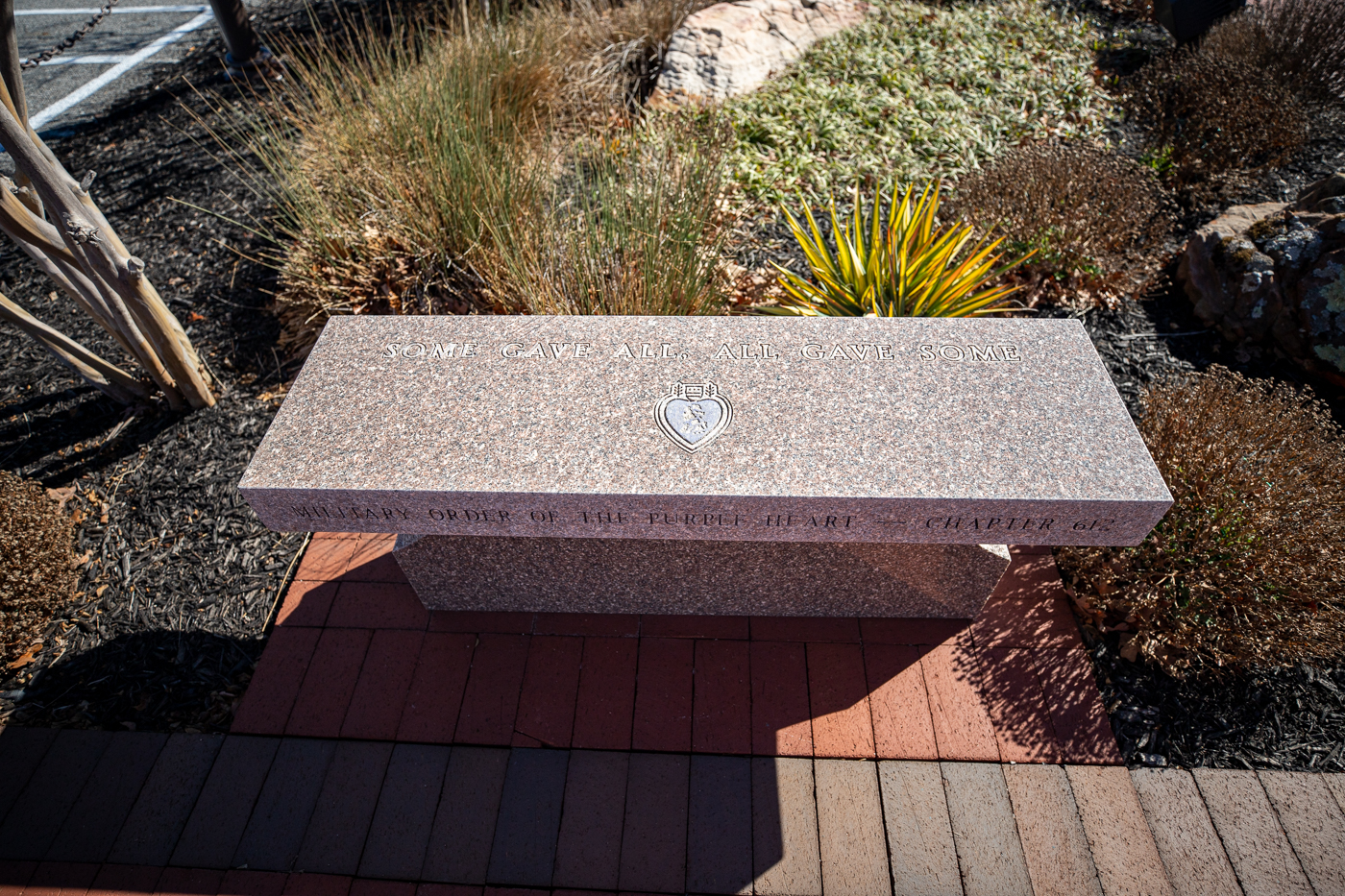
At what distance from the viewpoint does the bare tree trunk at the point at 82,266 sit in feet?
8.73

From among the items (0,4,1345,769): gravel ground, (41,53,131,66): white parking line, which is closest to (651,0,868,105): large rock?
(0,4,1345,769): gravel ground

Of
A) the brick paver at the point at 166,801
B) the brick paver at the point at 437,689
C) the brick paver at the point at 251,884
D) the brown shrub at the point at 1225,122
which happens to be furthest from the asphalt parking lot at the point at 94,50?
the brown shrub at the point at 1225,122

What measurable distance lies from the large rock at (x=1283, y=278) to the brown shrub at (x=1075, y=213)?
30cm

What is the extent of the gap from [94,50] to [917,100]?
25.8 feet

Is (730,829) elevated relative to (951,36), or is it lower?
lower

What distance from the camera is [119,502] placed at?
10.4ft

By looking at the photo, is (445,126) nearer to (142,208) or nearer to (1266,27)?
(142,208)

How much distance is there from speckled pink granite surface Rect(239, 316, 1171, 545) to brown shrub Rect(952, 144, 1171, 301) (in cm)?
170

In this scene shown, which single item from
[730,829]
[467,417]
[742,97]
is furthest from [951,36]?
[730,829]

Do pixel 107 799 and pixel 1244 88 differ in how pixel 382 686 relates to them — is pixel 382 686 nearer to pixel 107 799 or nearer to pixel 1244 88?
pixel 107 799

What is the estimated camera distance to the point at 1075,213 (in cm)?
379

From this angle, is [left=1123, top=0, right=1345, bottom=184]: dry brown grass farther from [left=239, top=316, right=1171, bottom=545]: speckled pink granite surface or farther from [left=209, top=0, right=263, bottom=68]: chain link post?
[left=209, top=0, right=263, bottom=68]: chain link post

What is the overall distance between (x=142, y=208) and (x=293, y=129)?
1.15m

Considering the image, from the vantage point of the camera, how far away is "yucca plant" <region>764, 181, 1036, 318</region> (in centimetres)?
323
